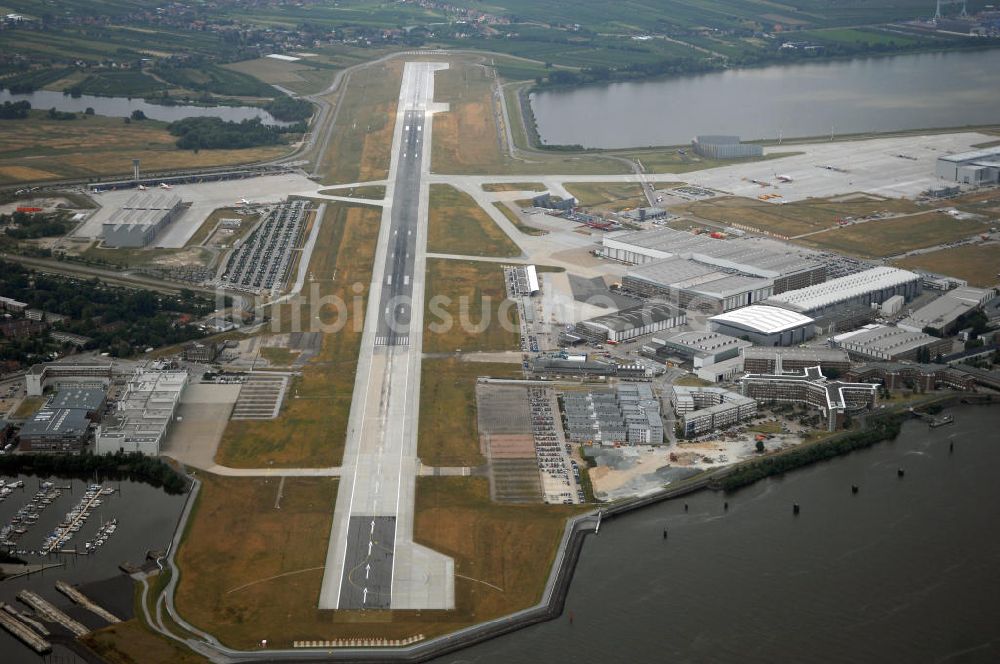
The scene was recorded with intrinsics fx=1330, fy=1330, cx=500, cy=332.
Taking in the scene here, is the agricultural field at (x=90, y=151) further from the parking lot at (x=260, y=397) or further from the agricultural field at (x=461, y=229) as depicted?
the parking lot at (x=260, y=397)

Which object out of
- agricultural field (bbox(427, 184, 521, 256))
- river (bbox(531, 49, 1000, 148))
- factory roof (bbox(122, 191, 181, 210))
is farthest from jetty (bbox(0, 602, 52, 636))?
river (bbox(531, 49, 1000, 148))

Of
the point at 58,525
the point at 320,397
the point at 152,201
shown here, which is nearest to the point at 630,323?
the point at 320,397

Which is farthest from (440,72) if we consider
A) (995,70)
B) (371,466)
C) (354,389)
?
(371,466)

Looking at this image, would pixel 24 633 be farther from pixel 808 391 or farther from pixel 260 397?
pixel 808 391

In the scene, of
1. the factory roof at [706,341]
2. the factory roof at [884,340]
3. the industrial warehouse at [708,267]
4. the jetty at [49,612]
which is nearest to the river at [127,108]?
the industrial warehouse at [708,267]

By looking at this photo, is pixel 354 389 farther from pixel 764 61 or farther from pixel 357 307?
pixel 764 61

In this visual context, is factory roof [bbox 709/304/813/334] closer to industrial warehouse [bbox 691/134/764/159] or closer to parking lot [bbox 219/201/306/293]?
parking lot [bbox 219/201/306/293]
